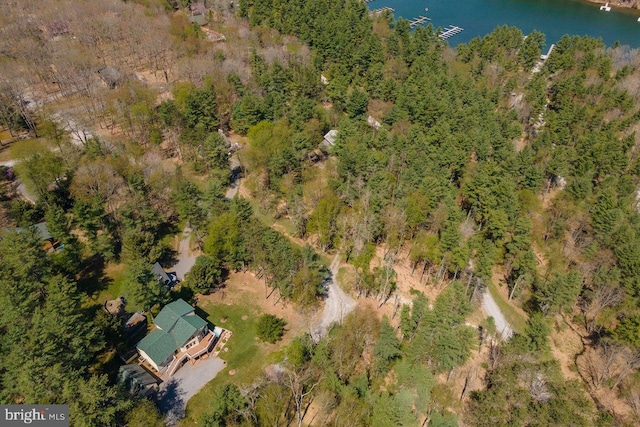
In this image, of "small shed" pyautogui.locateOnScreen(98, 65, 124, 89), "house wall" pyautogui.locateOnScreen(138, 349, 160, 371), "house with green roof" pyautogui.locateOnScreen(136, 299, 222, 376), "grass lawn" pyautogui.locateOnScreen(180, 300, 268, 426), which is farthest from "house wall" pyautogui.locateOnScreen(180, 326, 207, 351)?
"small shed" pyautogui.locateOnScreen(98, 65, 124, 89)

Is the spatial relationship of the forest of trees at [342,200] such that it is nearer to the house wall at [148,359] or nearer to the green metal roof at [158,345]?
the green metal roof at [158,345]

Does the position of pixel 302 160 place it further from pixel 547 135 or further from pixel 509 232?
pixel 547 135

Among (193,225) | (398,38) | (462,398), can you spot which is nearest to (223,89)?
(193,225)

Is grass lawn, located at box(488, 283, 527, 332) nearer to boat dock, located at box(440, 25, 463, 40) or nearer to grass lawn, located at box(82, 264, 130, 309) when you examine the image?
grass lawn, located at box(82, 264, 130, 309)

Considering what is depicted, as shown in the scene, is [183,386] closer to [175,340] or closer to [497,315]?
[175,340]

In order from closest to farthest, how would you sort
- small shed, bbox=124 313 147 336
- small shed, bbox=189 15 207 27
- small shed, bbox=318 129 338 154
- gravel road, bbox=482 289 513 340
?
small shed, bbox=124 313 147 336, gravel road, bbox=482 289 513 340, small shed, bbox=318 129 338 154, small shed, bbox=189 15 207 27

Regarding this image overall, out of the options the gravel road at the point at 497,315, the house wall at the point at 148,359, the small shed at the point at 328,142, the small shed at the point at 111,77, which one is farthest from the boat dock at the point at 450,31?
the house wall at the point at 148,359
